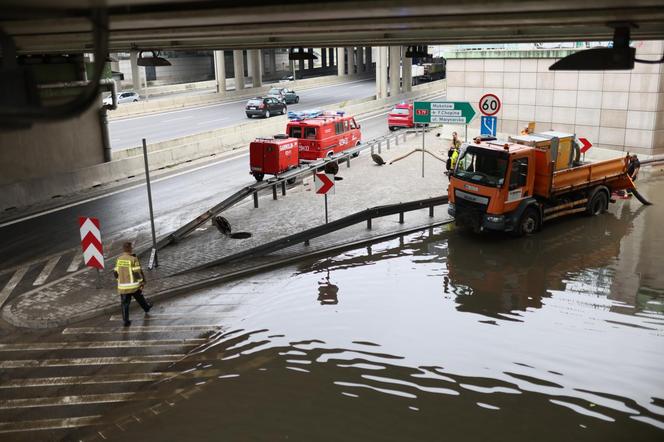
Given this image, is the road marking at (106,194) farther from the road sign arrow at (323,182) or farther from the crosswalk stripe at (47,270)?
the road sign arrow at (323,182)

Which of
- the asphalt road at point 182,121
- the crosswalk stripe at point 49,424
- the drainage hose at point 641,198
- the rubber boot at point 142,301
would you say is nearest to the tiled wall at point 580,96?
the drainage hose at point 641,198

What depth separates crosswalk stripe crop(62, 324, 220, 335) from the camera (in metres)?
10.4

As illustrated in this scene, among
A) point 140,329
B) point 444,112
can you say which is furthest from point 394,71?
point 140,329

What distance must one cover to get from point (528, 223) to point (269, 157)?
1005 cm

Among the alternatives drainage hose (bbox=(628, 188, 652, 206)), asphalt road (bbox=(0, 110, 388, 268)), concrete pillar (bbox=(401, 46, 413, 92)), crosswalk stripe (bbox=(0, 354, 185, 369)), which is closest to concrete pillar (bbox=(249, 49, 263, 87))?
concrete pillar (bbox=(401, 46, 413, 92))

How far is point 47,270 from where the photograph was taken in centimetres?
1346

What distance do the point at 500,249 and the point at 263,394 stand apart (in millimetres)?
8373

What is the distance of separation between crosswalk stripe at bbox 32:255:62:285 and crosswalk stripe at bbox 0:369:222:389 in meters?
4.47

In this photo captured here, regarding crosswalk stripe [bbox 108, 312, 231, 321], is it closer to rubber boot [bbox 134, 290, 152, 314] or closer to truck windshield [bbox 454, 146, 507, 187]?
rubber boot [bbox 134, 290, 152, 314]

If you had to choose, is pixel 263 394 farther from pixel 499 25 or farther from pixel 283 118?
pixel 283 118

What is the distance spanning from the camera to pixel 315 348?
945 cm

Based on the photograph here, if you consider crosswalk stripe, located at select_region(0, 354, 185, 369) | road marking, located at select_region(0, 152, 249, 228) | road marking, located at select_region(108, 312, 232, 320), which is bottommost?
road marking, located at select_region(108, 312, 232, 320)

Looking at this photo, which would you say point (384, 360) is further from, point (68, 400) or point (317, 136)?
point (317, 136)

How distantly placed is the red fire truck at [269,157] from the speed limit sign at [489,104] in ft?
25.3
